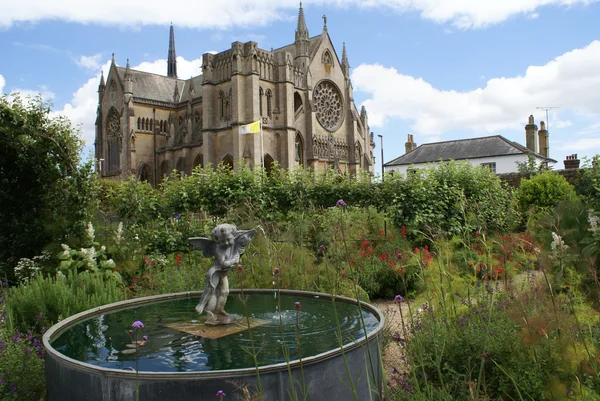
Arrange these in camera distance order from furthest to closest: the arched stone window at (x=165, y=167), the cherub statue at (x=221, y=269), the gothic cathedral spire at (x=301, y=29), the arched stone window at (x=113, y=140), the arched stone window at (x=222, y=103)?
the arched stone window at (x=113, y=140) < the arched stone window at (x=165, y=167) < the gothic cathedral spire at (x=301, y=29) < the arched stone window at (x=222, y=103) < the cherub statue at (x=221, y=269)

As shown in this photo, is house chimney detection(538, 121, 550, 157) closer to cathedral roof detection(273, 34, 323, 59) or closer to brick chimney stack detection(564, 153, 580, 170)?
brick chimney stack detection(564, 153, 580, 170)

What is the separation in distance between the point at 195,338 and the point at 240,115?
3496 cm

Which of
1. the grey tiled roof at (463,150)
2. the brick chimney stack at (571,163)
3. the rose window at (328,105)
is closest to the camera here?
the brick chimney stack at (571,163)

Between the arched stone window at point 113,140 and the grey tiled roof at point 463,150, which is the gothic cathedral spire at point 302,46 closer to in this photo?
the grey tiled roof at point 463,150

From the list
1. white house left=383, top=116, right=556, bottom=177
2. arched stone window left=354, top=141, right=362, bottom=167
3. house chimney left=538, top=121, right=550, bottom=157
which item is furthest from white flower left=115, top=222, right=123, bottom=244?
house chimney left=538, top=121, right=550, bottom=157

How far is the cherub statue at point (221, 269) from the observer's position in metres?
4.52

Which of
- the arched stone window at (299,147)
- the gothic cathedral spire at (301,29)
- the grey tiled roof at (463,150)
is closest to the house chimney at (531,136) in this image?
the grey tiled roof at (463,150)

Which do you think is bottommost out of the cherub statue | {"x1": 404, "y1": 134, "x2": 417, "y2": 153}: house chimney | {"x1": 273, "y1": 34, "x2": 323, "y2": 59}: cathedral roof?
the cherub statue

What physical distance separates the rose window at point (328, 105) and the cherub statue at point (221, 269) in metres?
40.6

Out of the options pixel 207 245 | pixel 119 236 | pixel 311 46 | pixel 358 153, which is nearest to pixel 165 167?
pixel 311 46

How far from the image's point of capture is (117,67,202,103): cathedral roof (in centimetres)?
5097

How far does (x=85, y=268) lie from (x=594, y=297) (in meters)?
7.22

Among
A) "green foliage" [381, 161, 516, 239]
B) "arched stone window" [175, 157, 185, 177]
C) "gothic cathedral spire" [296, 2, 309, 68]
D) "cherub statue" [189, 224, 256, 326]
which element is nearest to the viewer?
"cherub statue" [189, 224, 256, 326]

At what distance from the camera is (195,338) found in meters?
4.29
